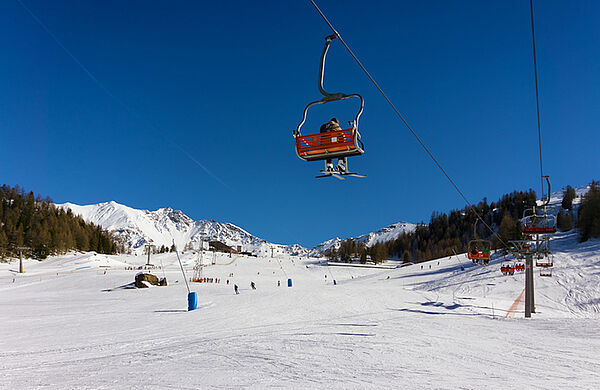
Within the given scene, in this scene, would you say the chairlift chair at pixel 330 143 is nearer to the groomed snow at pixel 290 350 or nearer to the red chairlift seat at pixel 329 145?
the red chairlift seat at pixel 329 145

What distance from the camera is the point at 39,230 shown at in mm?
109438

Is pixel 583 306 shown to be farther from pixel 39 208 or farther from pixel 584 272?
pixel 39 208

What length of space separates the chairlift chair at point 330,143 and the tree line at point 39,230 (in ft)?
365

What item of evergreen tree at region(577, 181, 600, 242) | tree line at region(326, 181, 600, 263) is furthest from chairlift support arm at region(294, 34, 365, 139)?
tree line at region(326, 181, 600, 263)

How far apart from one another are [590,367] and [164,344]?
11.7 meters

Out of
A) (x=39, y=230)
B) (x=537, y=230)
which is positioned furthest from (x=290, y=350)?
(x=39, y=230)

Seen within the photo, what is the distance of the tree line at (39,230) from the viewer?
334ft

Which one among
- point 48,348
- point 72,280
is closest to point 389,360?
point 48,348

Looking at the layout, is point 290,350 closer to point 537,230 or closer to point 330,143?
point 330,143

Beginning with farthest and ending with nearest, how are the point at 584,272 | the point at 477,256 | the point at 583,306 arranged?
the point at 584,272
the point at 583,306
the point at 477,256

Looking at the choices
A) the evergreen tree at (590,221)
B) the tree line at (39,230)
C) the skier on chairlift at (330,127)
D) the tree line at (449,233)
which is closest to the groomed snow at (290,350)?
the skier on chairlift at (330,127)

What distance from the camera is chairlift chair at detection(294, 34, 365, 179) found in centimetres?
660

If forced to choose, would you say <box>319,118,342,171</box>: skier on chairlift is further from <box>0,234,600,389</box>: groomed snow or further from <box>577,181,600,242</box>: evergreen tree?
<box>577,181,600,242</box>: evergreen tree

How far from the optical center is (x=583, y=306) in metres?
29.9
